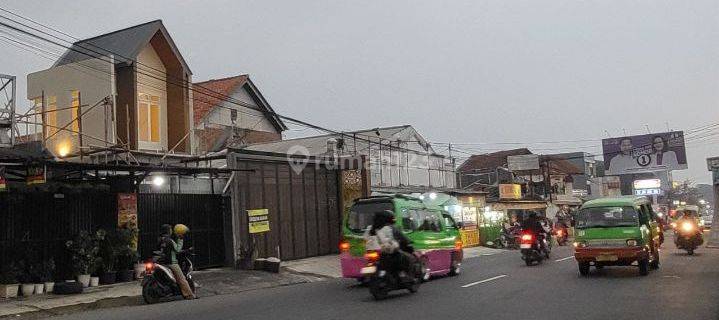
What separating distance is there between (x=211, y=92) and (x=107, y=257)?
21.2 meters

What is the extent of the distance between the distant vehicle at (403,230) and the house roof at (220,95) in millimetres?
19716

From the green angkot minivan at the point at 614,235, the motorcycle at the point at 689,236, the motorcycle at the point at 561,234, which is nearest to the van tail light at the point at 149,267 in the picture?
the green angkot minivan at the point at 614,235

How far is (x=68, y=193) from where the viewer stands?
1545 cm

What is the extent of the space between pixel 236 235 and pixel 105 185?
15.9ft

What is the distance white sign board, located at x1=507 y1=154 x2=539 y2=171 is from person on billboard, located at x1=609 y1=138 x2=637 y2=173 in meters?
10.9

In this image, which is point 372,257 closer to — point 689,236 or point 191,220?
point 191,220

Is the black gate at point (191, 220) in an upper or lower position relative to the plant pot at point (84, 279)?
upper

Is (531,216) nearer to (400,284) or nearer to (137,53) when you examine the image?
(400,284)

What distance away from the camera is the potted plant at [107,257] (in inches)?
605

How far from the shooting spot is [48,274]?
560 inches

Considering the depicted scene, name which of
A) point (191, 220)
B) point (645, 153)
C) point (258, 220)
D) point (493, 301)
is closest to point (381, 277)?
point (493, 301)

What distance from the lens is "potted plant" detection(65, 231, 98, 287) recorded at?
1466 centimetres

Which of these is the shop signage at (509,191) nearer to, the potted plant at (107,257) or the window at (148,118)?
the window at (148,118)

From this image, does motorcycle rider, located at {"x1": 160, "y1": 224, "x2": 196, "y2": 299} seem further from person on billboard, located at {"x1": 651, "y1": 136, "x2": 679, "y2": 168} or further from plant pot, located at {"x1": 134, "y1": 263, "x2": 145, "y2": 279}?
person on billboard, located at {"x1": 651, "y1": 136, "x2": 679, "y2": 168}
